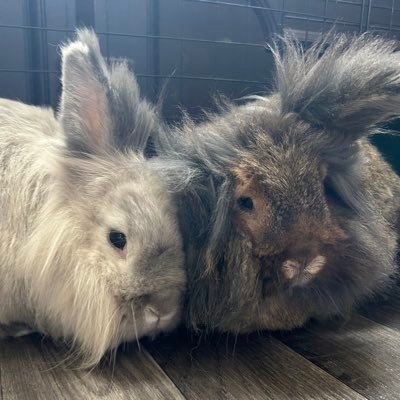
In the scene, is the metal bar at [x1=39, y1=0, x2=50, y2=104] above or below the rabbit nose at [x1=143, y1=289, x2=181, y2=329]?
above

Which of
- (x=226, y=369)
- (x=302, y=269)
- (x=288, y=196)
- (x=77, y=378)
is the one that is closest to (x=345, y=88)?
(x=288, y=196)

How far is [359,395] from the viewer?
865mm

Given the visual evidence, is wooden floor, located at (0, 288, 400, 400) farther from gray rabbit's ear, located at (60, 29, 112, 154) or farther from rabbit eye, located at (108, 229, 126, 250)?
gray rabbit's ear, located at (60, 29, 112, 154)

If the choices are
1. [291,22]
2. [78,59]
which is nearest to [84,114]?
[78,59]

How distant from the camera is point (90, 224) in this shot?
95cm

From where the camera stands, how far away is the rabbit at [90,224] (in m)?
0.91

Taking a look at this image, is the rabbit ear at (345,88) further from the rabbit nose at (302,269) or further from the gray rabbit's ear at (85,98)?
the gray rabbit's ear at (85,98)

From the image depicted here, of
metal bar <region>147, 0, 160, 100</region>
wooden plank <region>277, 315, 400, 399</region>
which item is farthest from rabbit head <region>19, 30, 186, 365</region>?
metal bar <region>147, 0, 160, 100</region>

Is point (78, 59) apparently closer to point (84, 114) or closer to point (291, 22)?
point (84, 114)

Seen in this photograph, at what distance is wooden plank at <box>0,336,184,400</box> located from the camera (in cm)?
87

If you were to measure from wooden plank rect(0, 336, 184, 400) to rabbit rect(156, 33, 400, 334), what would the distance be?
137 mm

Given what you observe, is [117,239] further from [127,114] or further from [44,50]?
[44,50]

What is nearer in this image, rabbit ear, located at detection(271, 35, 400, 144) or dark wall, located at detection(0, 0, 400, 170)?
rabbit ear, located at detection(271, 35, 400, 144)

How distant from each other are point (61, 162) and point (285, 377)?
60 cm
